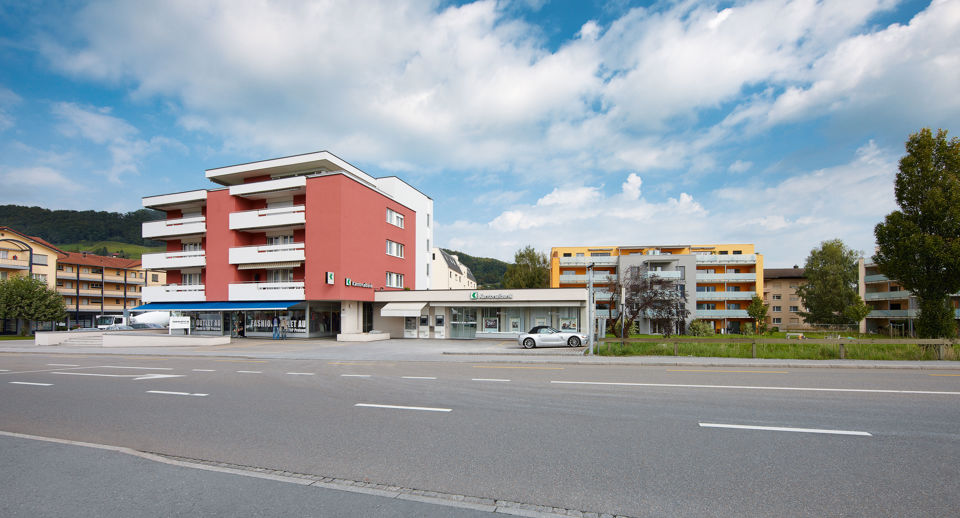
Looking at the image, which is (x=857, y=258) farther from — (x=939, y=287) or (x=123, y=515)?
(x=123, y=515)

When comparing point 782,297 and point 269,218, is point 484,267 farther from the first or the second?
point 269,218

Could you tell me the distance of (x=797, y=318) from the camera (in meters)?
75.4

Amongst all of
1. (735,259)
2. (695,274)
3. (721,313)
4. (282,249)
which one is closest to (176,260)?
(282,249)

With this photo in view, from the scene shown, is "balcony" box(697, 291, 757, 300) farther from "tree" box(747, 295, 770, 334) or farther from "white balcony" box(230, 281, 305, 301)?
"white balcony" box(230, 281, 305, 301)

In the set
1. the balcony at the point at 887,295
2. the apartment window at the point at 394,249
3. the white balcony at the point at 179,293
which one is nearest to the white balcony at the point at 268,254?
the white balcony at the point at 179,293

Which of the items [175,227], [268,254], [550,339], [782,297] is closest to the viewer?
[550,339]

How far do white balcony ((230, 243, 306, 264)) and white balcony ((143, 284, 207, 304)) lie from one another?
434cm

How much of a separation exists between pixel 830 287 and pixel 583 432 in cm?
6927

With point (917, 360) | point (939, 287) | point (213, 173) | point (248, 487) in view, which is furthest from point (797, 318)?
point (248, 487)

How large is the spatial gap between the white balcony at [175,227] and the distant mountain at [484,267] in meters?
84.3

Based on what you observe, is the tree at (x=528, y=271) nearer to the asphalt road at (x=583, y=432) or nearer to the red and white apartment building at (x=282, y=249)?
the red and white apartment building at (x=282, y=249)

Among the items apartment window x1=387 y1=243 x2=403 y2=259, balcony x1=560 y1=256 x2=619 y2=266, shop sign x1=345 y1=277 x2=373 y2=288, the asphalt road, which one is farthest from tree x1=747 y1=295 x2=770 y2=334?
the asphalt road

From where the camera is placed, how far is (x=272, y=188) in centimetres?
3694

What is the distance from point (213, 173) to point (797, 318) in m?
82.6
